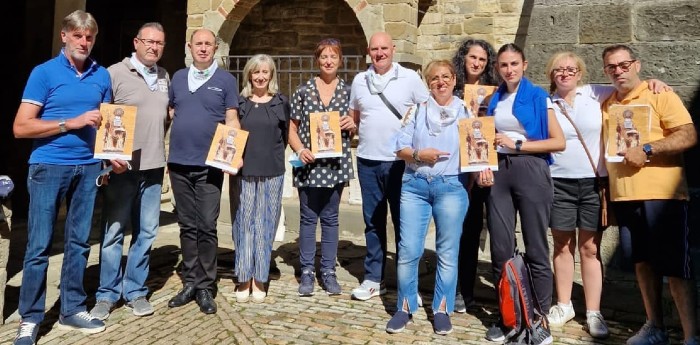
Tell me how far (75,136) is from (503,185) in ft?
8.70

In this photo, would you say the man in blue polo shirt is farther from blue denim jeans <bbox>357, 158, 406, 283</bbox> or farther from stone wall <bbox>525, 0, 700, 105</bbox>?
stone wall <bbox>525, 0, 700, 105</bbox>

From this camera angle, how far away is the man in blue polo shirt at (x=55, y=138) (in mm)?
3418

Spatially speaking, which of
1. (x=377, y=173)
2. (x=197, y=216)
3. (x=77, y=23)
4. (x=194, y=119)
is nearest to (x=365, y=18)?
(x=377, y=173)

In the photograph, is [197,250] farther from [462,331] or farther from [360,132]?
[462,331]

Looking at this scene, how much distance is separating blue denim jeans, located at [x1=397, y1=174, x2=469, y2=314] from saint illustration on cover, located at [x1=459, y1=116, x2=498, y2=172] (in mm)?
161

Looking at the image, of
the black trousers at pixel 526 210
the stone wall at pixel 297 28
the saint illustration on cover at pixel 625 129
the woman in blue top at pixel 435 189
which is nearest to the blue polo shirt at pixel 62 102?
the woman in blue top at pixel 435 189

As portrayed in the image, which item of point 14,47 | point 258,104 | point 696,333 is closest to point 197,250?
point 258,104

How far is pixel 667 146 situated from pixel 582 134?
515 mm

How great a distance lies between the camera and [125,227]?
159 inches

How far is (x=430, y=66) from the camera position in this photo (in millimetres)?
3711

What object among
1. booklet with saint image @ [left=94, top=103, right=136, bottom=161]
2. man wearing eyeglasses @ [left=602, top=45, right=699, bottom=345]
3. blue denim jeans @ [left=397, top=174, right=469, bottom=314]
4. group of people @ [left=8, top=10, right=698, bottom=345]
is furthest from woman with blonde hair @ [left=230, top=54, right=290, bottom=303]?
man wearing eyeglasses @ [left=602, top=45, right=699, bottom=345]

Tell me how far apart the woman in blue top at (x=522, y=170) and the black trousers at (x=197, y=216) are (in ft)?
6.31

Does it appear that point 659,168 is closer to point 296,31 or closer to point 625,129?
point 625,129

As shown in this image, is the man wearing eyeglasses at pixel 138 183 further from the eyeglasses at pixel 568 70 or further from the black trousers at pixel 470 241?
the eyeglasses at pixel 568 70
